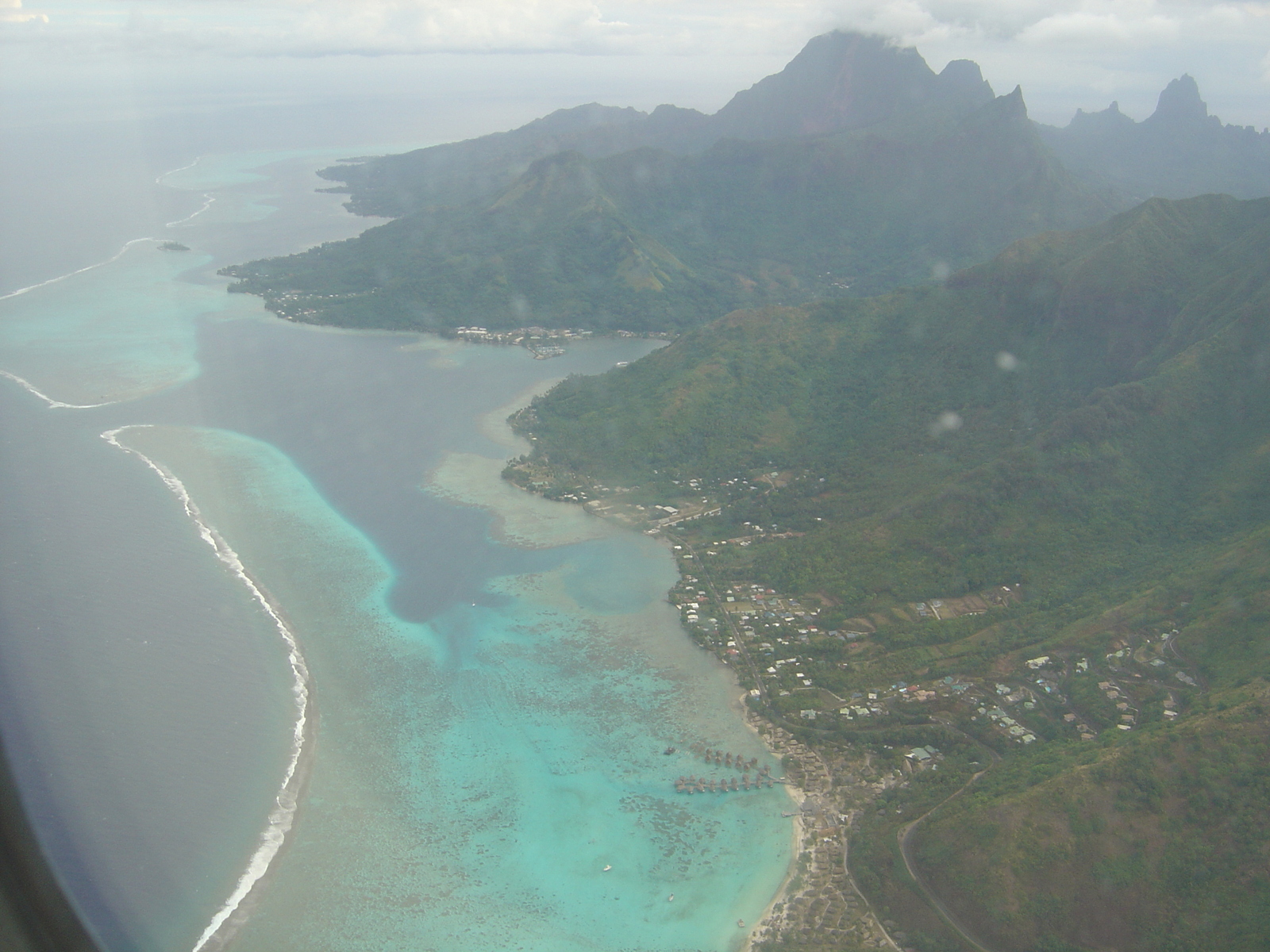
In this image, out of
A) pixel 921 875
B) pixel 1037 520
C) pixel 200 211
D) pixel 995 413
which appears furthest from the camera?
pixel 200 211

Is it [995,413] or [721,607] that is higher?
[995,413]

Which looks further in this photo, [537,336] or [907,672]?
[537,336]

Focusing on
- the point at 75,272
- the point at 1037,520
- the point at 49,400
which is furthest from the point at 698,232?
the point at 1037,520

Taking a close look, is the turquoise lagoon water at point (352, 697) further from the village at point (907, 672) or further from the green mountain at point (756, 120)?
the green mountain at point (756, 120)

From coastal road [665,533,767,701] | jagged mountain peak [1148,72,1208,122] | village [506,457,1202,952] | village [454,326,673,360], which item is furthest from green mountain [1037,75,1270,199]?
village [506,457,1202,952]

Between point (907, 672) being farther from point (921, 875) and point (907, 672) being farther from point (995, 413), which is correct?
point (995, 413)

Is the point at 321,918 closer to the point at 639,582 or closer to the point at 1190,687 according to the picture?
the point at 639,582

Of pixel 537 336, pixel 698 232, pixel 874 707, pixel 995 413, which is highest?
pixel 995 413

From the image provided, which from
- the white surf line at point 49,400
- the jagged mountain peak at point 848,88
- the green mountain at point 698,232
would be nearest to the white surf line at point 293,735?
the white surf line at point 49,400
